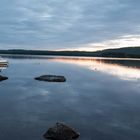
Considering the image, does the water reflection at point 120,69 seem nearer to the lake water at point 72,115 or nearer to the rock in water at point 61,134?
the lake water at point 72,115

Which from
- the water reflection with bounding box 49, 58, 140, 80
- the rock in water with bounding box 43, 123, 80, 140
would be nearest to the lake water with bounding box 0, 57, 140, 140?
the rock in water with bounding box 43, 123, 80, 140

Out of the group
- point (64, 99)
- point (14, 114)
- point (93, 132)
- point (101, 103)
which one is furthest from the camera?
point (64, 99)

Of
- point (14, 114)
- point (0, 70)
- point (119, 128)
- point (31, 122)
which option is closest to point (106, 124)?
point (119, 128)

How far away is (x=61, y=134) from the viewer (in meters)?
15.6

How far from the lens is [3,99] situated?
90.3 ft

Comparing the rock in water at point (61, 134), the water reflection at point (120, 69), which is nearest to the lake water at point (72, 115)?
the rock in water at point (61, 134)

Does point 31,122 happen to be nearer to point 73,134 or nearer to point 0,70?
point 73,134

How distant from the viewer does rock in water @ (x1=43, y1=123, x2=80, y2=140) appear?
15.5m

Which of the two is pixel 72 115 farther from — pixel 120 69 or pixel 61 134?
pixel 120 69

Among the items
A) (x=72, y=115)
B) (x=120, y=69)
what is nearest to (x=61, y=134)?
(x=72, y=115)

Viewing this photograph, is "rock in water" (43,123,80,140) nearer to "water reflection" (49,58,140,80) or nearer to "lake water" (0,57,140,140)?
"lake water" (0,57,140,140)

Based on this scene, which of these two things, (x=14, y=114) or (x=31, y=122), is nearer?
(x=31, y=122)

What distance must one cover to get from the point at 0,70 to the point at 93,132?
171ft

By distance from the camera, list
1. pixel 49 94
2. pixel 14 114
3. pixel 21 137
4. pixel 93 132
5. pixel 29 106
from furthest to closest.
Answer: pixel 49 94 < pixel 29 106 < pixel 14 114 < pixel 93 132 < pixel 21 137
